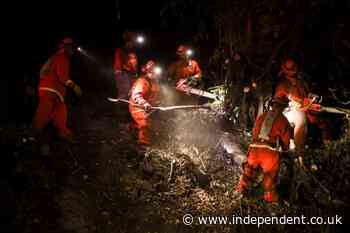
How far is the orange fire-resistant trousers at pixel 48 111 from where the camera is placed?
277 inches

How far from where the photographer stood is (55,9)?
10.8m

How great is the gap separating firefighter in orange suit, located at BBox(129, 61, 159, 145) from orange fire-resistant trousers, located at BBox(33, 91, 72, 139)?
1.54 metres

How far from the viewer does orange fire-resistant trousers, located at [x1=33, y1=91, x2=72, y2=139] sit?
703 centimetres

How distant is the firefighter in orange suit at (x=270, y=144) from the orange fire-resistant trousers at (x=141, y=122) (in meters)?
2.60

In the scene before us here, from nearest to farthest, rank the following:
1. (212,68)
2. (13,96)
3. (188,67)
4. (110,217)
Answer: (110,217), (13,96), (188,67), (212,68)

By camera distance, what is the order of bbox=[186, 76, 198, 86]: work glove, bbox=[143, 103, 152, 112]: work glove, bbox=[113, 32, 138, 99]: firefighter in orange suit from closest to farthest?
bbox=[143, 103, 152, 112]: work glove, bbox=[113, 32, 138, 99]: firefighter in orange suit, bbox=[186, 76, 198, 86]: work glove

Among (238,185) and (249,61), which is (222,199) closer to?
(238,185)

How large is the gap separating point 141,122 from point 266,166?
300 centimetres

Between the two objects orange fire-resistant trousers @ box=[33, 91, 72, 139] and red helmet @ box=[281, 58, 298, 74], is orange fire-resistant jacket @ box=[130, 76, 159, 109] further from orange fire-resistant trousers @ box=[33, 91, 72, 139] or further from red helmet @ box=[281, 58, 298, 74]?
red helmet @ box=[281, 58, 298, 74]

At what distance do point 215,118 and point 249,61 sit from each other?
183 centimetres

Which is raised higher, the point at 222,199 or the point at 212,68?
the point at 212,68

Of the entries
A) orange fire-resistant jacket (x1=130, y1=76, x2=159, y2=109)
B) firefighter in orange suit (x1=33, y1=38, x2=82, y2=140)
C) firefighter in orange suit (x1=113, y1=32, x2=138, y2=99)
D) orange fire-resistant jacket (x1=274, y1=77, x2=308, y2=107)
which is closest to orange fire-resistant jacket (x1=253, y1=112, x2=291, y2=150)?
orange fire-resistant jacket (x1=274, y1=77, x2=308, y2=107)

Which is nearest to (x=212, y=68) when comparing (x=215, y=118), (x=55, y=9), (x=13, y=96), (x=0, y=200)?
(x=215, y=118)

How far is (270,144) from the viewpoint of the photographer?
6367 mm
